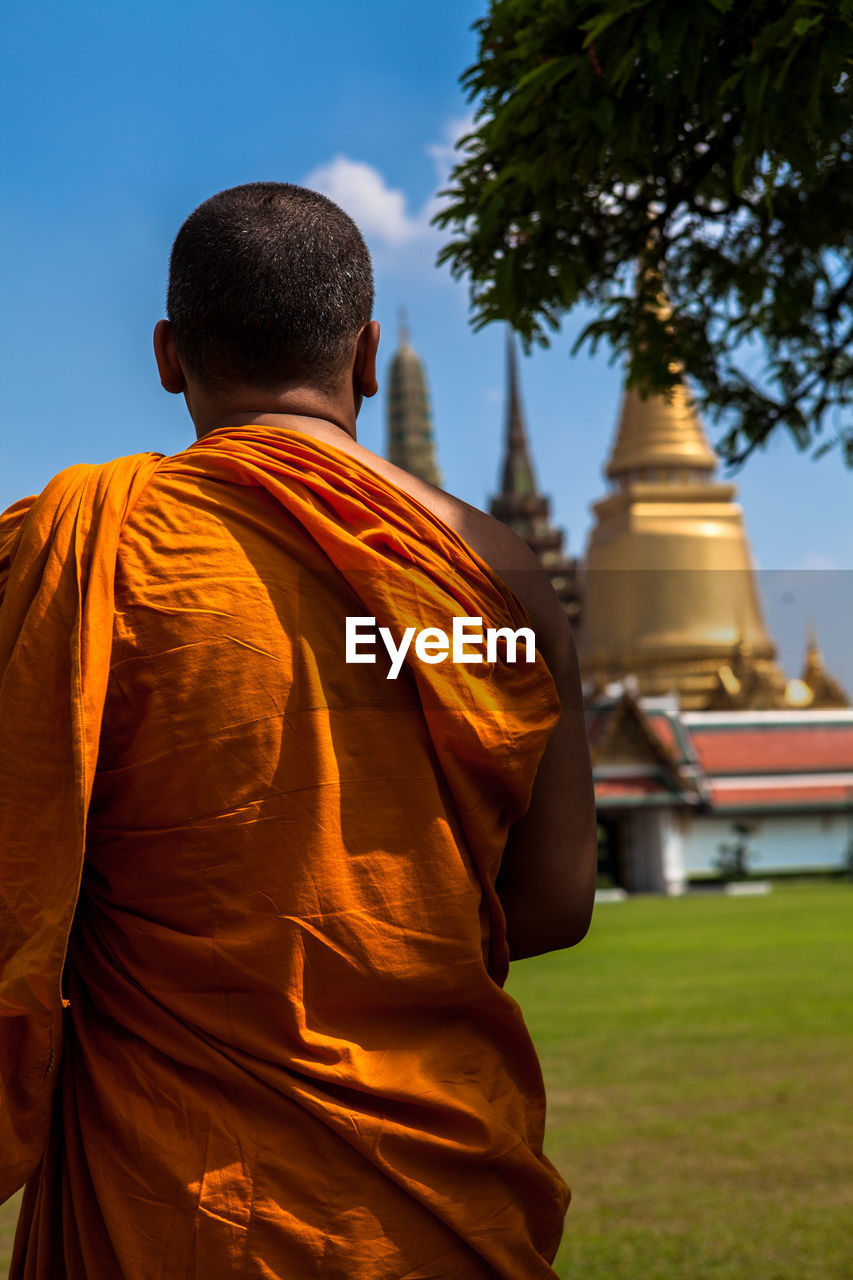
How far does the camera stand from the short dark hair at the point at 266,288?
64.9 inches

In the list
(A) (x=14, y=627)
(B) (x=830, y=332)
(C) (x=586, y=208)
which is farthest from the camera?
(B) (x=830, y=332)

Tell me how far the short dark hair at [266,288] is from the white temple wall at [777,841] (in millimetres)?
26021

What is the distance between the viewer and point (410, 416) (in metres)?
56.0

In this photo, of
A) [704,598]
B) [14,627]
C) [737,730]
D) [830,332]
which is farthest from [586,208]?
[704,598]

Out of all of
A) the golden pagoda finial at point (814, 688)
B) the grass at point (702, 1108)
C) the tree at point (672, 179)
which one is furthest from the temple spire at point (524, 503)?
the tree at point (672, 179)

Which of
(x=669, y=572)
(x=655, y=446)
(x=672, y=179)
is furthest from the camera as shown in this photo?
(x=655, y=446)

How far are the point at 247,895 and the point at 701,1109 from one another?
569 cm

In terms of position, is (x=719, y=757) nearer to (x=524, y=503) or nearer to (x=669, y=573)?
(x=669, y=573)

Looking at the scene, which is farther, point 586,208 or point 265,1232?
point 586,208

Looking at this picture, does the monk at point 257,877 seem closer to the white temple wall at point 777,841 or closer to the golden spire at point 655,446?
the white temple wall at point 777,841

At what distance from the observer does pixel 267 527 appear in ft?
5.09

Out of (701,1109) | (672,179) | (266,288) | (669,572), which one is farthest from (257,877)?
(669,572)

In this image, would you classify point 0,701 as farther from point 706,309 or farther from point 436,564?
point 706,309

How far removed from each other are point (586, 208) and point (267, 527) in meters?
1.89
